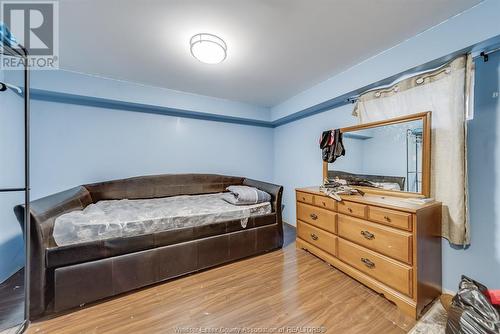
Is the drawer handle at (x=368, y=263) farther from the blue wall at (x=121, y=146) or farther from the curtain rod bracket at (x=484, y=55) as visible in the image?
the blue wall at (x=121, y=146)

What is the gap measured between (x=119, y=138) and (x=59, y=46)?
1153 mm

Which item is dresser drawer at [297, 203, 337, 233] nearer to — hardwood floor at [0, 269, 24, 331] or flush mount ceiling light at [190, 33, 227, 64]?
flush mount ceiling light at [190, 33, 227, 64]

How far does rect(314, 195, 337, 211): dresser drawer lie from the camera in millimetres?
1981

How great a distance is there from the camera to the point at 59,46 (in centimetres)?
178

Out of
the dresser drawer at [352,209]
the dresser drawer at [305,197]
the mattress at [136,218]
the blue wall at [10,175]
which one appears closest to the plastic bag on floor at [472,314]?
the dresser drawer at [352,209]

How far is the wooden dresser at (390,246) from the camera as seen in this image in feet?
4.48

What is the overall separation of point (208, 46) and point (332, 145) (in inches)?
72.8

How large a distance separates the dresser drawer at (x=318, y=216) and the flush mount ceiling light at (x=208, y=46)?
193cm

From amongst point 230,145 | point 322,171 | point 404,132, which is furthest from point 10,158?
point 404,132

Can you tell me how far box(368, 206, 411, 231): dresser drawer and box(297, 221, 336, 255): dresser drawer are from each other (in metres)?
0.53

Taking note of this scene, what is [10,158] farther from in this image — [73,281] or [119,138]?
[73,281]

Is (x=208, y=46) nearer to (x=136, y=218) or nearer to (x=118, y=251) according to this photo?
(x=136, y=218)

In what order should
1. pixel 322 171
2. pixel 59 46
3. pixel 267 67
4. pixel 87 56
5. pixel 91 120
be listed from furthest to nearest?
pixel 322 171 < pixel 91 120 < pixel 267 67 < pixel 87 56 < pixel 59 46

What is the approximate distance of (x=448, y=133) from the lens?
1510mm
